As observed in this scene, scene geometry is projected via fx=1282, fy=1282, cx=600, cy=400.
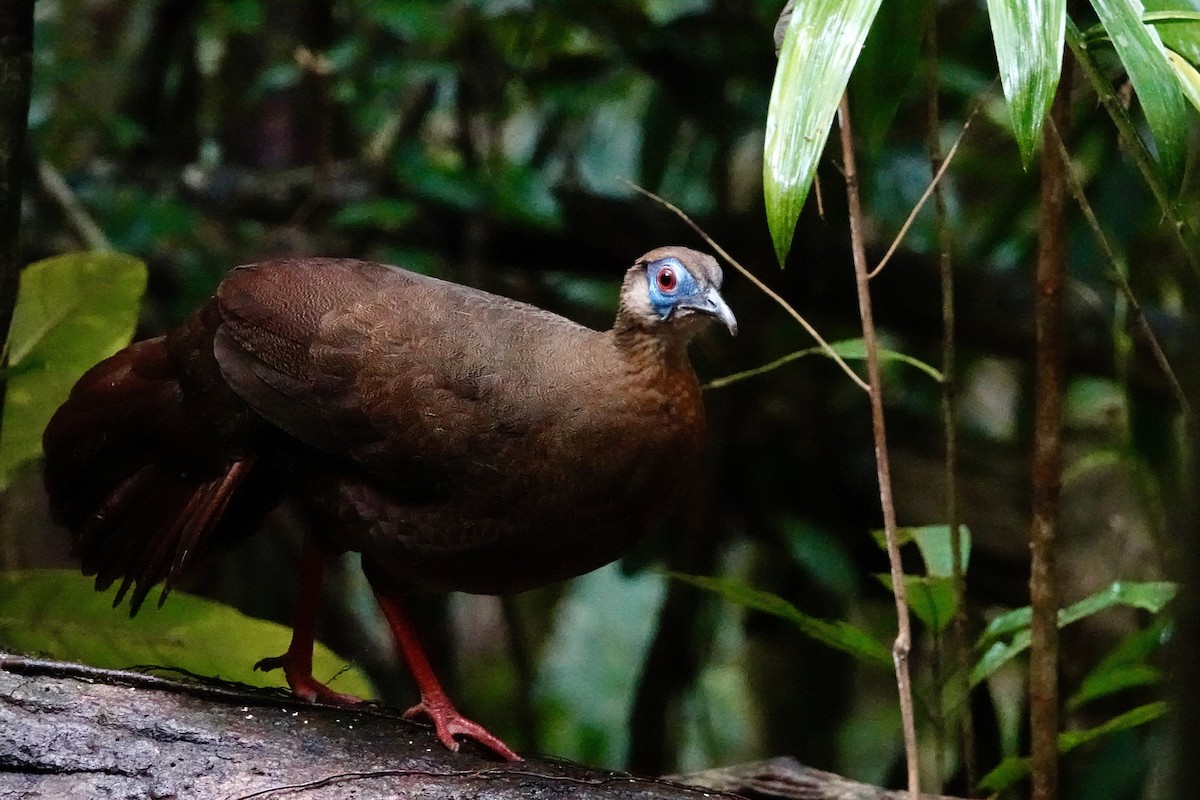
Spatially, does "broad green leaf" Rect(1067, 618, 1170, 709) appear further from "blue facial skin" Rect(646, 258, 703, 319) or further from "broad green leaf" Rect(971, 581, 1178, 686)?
"blue facial skin" Rect(646, 258, 703, 319)

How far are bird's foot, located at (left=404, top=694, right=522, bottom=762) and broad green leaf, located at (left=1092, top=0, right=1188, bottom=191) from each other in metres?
1.34

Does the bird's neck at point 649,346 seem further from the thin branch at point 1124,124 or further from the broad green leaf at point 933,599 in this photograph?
the thin branch at point 1124,124

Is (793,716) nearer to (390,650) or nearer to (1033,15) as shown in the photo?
(390,650)

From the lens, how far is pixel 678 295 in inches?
79.9

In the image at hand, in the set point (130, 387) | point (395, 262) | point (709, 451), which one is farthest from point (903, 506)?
point (130, 387)

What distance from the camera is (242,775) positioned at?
193 centimetres

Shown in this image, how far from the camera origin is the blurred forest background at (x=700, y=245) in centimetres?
344

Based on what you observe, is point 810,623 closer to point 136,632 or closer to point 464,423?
point 464,423

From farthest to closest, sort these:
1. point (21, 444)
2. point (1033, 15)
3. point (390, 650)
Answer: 1. point (390, 650)
2. point (21, 444)
3. point (1033, 15)

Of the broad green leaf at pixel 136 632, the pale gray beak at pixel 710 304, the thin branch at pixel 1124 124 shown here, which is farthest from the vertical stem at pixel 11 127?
the thin branch at pixel 1124 124

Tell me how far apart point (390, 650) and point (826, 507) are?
1.99 m

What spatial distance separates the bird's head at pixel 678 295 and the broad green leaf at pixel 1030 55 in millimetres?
632

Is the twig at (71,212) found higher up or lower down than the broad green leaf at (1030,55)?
lower down

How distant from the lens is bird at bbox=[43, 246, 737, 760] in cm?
200
